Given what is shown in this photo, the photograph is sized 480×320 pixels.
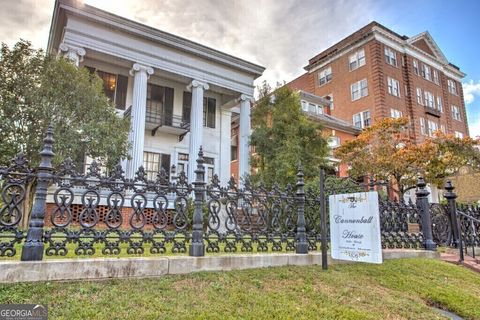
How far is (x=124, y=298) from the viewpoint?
129 inches

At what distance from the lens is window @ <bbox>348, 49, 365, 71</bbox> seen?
29.0 metres

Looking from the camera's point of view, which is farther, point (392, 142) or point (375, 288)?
point (392, 142)

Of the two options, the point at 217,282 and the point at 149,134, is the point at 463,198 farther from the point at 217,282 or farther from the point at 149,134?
the point at 149,134

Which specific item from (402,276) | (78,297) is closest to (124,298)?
(78,297)

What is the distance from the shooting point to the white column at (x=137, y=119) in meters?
14.5

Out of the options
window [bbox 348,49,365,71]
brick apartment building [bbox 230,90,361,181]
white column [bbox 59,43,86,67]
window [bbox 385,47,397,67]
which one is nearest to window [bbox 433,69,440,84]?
window [bbox 385,47,397,67]

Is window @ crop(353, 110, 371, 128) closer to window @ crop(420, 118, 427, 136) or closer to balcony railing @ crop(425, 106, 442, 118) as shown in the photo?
window @ crop(420, 118, 427, 136)

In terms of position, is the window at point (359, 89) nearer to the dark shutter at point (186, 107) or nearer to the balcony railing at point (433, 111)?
the balcony railing at point (433, 111)

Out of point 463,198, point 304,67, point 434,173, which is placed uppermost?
point 304,67

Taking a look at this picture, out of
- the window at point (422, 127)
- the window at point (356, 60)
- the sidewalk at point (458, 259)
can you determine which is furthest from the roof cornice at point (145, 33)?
the window at point (422, 127)

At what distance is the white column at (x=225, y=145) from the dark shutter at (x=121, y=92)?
19.7ft

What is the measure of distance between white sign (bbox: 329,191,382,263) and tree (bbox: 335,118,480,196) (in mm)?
14751

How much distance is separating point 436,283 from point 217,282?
3.61 meters
